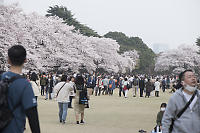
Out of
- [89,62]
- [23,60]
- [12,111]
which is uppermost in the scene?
[89,62]

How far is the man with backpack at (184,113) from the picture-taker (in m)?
3.92

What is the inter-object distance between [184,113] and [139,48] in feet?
283

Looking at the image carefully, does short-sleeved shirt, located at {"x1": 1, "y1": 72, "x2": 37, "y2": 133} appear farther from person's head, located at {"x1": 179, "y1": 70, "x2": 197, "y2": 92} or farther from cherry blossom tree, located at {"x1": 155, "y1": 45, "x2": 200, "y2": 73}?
cherry blossom tree, located at {"x1": 155, "y1": 45, "x2": 200, "y2": 73}

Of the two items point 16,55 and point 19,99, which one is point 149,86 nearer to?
point 16,55

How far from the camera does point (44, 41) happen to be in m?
37.8

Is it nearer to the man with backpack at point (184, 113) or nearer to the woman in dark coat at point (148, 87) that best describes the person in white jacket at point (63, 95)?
the man with backpack at point (184, 113)

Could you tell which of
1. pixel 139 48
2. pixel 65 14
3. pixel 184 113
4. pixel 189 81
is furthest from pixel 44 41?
pixel 139 48

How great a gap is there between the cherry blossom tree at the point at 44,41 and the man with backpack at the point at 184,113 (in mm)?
27115

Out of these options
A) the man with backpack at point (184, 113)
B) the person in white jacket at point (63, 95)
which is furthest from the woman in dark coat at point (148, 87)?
the man with backpack at point (184, 113)

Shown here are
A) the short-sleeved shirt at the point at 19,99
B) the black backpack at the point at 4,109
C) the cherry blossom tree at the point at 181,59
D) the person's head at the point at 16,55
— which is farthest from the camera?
the cherry blossom tree at the point at 181,59

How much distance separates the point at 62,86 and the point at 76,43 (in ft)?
116

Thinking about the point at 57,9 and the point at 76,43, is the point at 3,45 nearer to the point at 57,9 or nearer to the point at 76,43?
the point at 76,43

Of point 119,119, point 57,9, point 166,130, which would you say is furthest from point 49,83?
point 57,9

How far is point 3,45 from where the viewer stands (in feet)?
97.1
